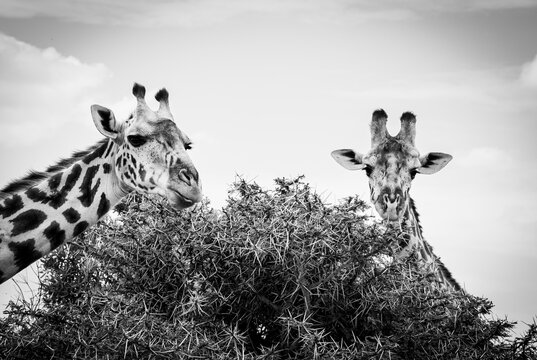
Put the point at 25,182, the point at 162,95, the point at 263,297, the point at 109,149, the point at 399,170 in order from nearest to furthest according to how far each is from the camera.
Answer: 1. the point at 263,297
2. the point at 109,149
3. the point at 25,182
4. the point at 162,95
5. the point at 399,170

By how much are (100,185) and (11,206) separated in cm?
85

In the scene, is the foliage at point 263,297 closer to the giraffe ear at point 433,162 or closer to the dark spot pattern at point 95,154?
the dark spot pattern at point 95,154

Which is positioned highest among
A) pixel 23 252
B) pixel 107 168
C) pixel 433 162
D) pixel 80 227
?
pixel 433 162

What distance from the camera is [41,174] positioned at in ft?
25.2

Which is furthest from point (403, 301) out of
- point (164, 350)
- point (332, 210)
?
point (164, 350)

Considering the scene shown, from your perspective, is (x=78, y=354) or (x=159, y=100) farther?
(x=159, y=100)

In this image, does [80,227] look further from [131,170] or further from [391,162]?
[391,162]

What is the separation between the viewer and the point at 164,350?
5.92 metres

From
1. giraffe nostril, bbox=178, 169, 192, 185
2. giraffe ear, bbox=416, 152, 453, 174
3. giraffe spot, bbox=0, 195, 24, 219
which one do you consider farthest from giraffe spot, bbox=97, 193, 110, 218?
giraffe ear, bbox=416, 152, 453, 174

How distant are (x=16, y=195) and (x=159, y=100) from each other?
1.71 metres

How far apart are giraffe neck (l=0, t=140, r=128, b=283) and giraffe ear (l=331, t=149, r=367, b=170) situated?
3.34 m

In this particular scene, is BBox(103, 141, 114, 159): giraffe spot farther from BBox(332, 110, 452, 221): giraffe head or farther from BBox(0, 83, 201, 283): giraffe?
BBox(332, 110, 452, 221): giraffe head

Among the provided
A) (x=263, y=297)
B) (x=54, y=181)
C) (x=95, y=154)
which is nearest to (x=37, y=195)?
(x=54, y=181)

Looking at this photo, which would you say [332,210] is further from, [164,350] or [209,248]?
[164,350]
